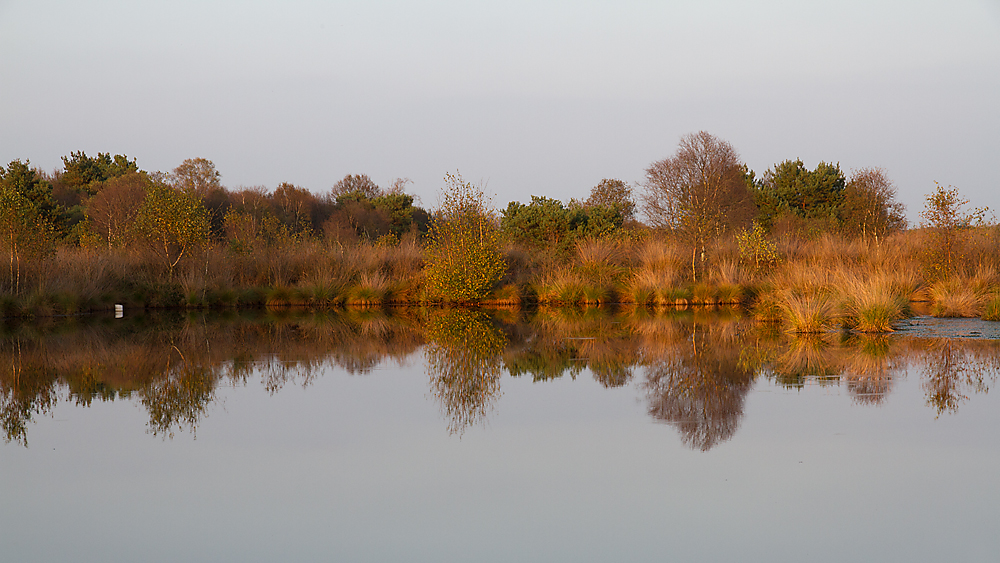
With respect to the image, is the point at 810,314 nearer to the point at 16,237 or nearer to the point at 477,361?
the point at 477,361

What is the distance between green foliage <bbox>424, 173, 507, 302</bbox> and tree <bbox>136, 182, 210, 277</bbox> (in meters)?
→ 6.63

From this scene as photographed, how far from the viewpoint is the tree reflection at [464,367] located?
23.1 ft

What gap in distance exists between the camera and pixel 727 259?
2505 centimetres

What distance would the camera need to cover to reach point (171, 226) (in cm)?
2198

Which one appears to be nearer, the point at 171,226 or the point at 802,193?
the point at 171,226

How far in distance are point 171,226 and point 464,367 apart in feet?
50.6

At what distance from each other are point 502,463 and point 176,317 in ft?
49.3

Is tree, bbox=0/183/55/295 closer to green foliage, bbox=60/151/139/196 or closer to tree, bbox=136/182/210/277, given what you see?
tree, bbox=136/182/210/277

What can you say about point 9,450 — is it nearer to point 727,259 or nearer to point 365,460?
point 365,460

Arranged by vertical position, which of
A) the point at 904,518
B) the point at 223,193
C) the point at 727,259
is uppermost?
the point at 223,193

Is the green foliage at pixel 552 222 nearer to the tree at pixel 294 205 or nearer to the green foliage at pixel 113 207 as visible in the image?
the tree at pixel 294 205

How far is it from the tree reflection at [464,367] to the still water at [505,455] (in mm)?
55

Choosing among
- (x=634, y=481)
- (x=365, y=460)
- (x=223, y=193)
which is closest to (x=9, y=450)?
(x=365, y=460)

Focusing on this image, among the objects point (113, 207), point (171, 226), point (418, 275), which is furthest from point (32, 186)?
point (418, 275)
